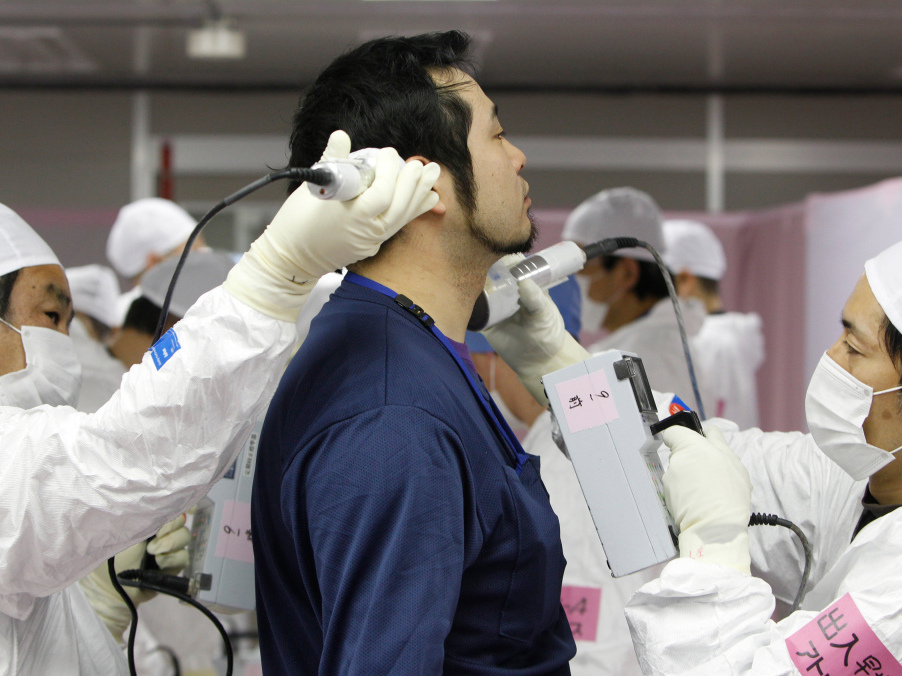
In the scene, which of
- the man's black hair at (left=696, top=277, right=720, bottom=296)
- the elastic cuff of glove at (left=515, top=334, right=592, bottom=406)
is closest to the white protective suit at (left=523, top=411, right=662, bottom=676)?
the elastic cuff of glove at (left=515, top=334, right=592, bottom=406)

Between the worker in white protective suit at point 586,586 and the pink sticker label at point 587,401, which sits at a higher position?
the pink sticker label at point 587,401

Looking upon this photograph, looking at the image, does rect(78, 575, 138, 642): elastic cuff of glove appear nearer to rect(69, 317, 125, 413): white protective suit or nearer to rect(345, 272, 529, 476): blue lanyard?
rect(69, 317, 125, 413): white protective suit

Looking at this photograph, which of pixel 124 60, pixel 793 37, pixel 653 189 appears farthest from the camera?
pixel 653 189

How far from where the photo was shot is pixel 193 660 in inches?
105

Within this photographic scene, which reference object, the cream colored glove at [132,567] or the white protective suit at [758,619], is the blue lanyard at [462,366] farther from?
the cream colored glove at [132,567]

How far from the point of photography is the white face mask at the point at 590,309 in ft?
9.21

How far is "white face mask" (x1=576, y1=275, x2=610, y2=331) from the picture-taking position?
2.81 m

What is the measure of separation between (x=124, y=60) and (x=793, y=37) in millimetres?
2952

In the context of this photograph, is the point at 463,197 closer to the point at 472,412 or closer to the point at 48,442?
the point at 472,412

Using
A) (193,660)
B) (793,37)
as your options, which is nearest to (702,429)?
(193,660)

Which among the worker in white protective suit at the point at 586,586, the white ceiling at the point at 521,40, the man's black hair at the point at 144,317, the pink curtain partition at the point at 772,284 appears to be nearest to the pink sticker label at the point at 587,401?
the worker in white protective suit at the point at 586,586

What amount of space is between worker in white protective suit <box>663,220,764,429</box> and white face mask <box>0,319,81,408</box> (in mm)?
2752

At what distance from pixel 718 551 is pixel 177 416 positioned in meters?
0.67

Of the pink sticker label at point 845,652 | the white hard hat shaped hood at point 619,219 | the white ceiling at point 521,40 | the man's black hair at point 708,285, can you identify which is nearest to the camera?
the pink sticker label at point 845,652
